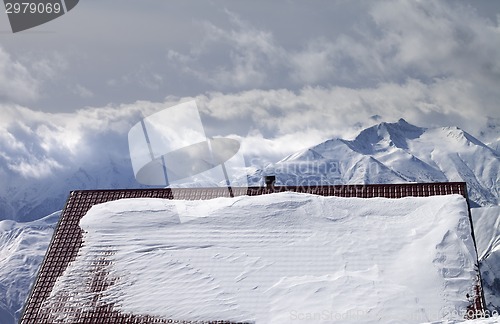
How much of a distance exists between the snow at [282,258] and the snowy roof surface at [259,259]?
4 centimetres

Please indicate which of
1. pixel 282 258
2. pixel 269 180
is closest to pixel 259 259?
pixel 282 258

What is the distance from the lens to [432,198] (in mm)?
31953

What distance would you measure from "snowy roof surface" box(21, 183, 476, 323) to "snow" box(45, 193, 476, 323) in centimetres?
4

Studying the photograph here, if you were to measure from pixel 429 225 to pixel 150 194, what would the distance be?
10.8m

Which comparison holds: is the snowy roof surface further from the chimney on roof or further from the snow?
the chimney on roof

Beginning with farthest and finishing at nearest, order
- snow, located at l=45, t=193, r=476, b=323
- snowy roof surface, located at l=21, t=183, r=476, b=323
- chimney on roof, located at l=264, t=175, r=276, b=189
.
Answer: chimney on roof, located at l=264, t=175, r=276, b=189 < snowy roof surface, located at l=21, t=183, r=476, b=323 < snow, located at l=45, t=193, r=476, b=323

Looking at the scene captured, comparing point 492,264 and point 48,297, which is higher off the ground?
point 48,297

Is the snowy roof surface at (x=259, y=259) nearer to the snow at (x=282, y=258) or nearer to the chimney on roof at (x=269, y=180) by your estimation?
the snow at (x=282, y=258)

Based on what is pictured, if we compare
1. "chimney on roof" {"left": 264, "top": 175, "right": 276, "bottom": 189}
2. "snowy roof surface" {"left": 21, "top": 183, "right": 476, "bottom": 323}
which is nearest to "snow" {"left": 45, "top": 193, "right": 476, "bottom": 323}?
"snowy roof surface" {"left": 21, "top": 183, "right": 476, "bottom": 323}

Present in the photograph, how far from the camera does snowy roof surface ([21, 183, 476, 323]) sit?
28344 millimetres

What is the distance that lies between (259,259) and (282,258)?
2.56 feet

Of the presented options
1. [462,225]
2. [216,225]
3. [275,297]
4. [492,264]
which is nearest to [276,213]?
[216,225]

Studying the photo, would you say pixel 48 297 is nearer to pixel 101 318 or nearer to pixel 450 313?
pixel 101 318

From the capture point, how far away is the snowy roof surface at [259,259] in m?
28.3
